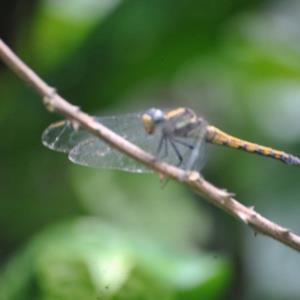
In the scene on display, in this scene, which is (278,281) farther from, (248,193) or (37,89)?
(37,89)

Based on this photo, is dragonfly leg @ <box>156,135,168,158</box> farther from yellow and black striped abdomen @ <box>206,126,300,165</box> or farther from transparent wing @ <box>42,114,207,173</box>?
yellow and black striped abdomen @ <box>206,126,300,165</box>

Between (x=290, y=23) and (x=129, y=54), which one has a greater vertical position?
(x=290, y=23)

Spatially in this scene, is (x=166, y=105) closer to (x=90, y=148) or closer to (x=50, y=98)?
(x=90, y=148)

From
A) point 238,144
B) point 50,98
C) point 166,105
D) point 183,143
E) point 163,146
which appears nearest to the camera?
point 50,98

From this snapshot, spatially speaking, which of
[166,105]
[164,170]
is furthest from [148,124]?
[166,105]

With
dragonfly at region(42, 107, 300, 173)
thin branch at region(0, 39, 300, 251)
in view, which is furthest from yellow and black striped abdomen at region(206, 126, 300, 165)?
thin branch at region(0, 39, 300, 251)

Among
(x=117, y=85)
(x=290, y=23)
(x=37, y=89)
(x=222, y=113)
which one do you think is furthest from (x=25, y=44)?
(x=37, y=89)

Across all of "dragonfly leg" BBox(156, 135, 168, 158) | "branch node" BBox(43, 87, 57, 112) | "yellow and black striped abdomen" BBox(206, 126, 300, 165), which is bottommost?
"branch node" BBox(43, 87, 57, 112)
